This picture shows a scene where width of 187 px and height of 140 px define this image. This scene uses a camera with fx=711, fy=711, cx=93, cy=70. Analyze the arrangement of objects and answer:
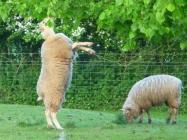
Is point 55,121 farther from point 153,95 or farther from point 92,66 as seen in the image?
point 92,66

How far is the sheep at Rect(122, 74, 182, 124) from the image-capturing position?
15188 mm

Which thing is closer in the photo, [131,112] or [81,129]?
[81,129]

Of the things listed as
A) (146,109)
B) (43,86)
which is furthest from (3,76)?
(43,86)

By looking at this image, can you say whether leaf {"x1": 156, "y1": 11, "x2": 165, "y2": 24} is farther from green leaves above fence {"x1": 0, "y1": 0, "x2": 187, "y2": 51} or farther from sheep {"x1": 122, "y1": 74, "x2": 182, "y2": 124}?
sheep {"x1": 122, "y1": 74, "x2": 182, "y2": 124}

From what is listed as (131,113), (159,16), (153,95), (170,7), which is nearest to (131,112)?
(131,113)

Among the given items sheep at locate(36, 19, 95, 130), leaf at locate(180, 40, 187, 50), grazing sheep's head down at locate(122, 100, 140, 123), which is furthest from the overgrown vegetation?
leaf at locate(180, 40, 187, 50)

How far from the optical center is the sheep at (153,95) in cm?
1519

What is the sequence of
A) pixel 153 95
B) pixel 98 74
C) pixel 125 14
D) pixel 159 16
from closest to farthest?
pixel 159 16, pixel 125 14, pixel 153 95, pixel 98 74

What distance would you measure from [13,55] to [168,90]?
825 centimetres

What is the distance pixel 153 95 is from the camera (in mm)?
15250

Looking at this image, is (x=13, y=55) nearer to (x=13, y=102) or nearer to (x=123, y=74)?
(x=13, y=102)

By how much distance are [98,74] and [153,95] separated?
6.12m

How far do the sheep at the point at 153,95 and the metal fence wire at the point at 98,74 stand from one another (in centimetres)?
517

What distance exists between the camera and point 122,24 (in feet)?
27.4
